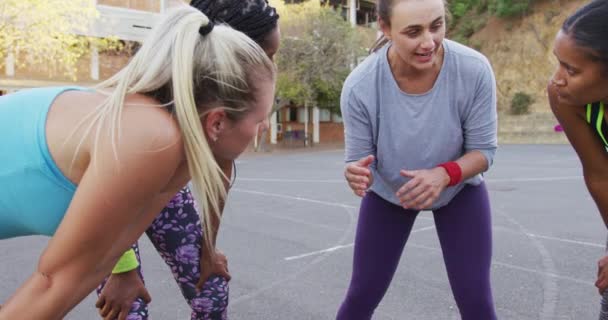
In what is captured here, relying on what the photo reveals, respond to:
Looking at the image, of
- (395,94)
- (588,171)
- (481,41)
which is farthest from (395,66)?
(481,41)

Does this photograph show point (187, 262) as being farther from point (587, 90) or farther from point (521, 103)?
point (521, 103)

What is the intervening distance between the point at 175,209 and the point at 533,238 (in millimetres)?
4772

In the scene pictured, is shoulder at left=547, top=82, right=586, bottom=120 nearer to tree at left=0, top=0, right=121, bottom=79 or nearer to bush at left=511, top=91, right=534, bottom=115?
tree at left=0, top=0, right=121, bottom=79

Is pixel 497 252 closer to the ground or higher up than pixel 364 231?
closer to the ground

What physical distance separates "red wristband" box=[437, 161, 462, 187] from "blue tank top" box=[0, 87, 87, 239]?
1501mm

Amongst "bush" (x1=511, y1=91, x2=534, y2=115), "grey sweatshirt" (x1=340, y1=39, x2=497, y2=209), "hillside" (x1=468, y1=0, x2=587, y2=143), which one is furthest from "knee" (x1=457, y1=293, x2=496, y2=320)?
"bush" (x1=511, y1=91, x2=534, y2=115)

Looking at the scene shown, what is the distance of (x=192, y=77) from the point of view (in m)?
1.38

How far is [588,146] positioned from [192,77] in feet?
5.67

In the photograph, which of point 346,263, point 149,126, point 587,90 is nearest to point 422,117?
point 587,90

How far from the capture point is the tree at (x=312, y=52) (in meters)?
24.3

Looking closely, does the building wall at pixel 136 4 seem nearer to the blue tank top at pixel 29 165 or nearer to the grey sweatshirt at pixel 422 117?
the grey sweatshirt at pixel 422 117

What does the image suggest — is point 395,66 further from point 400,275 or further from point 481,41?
point 481,41

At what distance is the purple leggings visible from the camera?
7.98ft

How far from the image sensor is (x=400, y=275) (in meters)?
4.61
